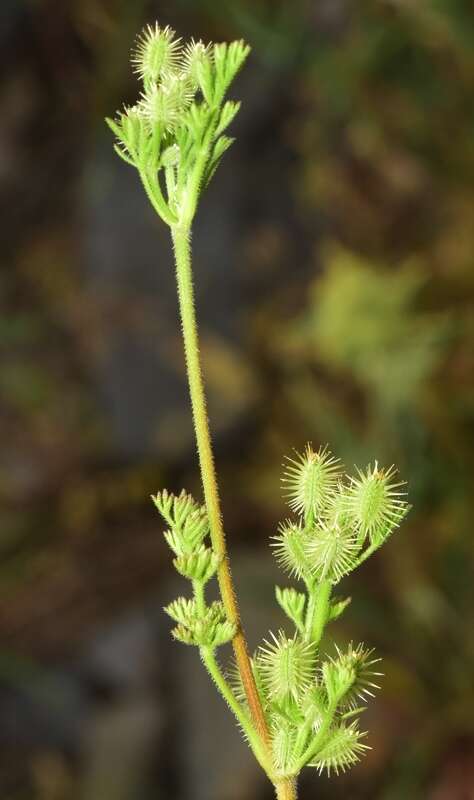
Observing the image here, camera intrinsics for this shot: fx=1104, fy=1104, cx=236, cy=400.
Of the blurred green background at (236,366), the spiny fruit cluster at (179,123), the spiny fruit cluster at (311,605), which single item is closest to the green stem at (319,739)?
the spiny fruit cluster at (311,605)

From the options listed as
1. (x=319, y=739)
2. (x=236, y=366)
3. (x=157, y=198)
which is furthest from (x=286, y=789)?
(x=236, y=366)

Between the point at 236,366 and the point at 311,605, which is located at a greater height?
the point at 236,366

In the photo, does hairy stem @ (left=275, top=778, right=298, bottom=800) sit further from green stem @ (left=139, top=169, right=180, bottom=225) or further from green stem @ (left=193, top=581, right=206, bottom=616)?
green stem @ (left=139, top=169, right=180, bottom=225)

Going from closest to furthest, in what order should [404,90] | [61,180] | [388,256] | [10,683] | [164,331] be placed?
[404,90] < [10,683] < [388,256] < [164,331] < [61,180]

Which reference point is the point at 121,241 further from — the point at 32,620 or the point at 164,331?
the point at 32,620

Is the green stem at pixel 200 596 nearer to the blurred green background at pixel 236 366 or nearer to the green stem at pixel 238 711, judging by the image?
the green stem at pixel 238 711

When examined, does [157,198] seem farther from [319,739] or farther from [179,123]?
[319,739]

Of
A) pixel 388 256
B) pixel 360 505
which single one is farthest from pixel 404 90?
pixel 360 505
